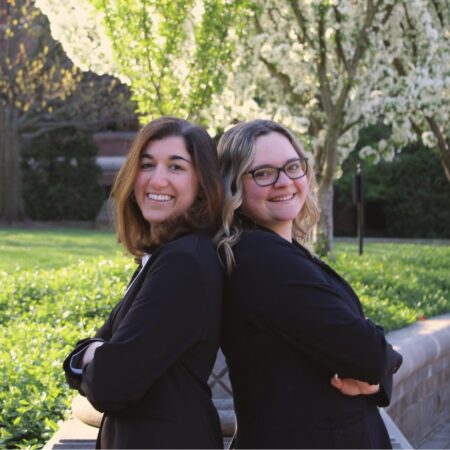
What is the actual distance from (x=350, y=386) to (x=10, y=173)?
89.3 feet

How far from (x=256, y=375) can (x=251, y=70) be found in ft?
39.5

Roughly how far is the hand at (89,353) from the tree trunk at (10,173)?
2652 centimetres

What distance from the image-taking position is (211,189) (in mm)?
2564

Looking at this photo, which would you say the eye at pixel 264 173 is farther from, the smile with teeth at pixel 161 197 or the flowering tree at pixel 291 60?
the flowering tree at pixel 291 60

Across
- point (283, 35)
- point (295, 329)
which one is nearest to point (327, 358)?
point (295, 329)

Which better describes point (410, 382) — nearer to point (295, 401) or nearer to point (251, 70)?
point (295, 401)

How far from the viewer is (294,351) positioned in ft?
7.89

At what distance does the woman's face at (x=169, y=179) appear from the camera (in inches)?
102

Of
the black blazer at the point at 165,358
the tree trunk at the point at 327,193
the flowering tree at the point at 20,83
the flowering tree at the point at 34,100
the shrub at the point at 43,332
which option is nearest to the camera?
the black blazer at the point at 165,358

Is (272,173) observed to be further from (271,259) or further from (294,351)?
(294,351)

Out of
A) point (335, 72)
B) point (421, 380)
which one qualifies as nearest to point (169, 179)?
point (421, 380)

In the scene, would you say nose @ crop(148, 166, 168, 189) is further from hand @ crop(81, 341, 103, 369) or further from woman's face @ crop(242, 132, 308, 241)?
hand @ crop(81, 341, 103, 369)

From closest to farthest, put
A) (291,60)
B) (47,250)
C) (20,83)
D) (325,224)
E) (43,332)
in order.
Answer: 1. (43,332)
2. (291,60)
3. (325,224)
4. (47,250)
5. (20,83)


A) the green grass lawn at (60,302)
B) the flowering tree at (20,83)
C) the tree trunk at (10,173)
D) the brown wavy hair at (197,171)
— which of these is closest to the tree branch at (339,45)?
the green grass lawn at (60,302)
